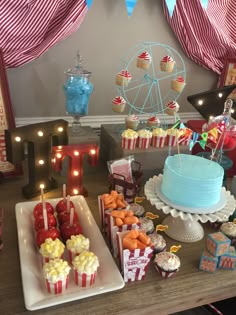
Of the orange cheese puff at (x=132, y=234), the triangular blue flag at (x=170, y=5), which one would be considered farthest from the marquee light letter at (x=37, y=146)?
the triangular blue flag at (x=170, y=5)

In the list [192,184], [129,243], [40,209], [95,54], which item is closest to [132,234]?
[129,243]

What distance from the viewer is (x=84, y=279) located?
2.63 ft

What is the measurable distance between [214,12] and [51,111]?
2.95 feet

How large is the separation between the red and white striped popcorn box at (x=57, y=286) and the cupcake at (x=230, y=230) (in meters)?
0.52

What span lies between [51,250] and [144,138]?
604mm

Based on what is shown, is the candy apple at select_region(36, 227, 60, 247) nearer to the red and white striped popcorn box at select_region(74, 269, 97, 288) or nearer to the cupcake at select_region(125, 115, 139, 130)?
the red and white striped popcorn box at select_region(74, 269, 97, 288)

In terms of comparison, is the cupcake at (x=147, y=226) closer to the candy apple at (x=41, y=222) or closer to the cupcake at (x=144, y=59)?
the candy apple at (x=41, y=222)

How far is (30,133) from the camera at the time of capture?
1.09 metres

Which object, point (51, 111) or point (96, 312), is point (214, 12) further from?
point (96, 312)

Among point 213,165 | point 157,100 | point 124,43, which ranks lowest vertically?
point 213,165

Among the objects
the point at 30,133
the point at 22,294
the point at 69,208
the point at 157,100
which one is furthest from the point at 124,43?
the point at 22,294

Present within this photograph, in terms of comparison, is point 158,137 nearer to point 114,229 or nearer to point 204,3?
point 114,229

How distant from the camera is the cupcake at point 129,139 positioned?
4.04 ft

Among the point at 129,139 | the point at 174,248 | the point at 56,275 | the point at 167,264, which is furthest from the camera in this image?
the point at 129,139
